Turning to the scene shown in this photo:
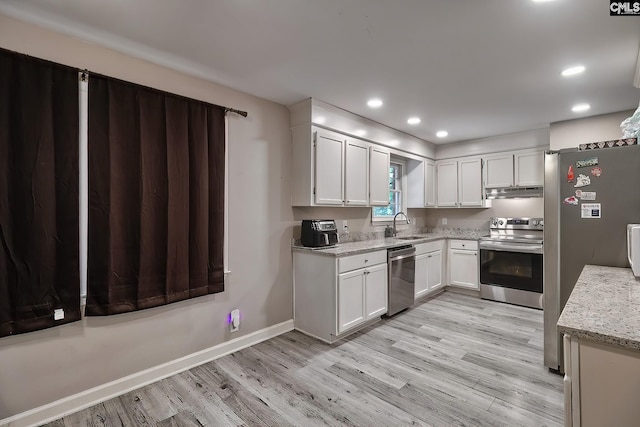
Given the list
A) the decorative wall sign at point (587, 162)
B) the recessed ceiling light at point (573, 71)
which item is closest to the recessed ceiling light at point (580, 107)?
the recessed ceiling light at point (573, 71)

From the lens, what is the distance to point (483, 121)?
12.9ft

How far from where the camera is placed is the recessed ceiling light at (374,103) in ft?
10.4

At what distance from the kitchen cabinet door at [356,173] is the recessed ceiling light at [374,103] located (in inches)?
18.7

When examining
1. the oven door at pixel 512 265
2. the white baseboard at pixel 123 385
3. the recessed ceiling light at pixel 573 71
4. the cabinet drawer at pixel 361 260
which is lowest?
the white baseboard at pixel 123 385

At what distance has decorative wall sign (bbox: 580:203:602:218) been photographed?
2207 millimetres

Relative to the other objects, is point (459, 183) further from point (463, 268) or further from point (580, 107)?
point (580, 107)

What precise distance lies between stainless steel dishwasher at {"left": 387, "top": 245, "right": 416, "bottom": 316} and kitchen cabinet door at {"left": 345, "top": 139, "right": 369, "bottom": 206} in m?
0.75

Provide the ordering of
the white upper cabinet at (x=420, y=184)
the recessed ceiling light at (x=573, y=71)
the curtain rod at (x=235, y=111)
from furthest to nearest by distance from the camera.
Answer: the white upper cabinet at (x=420, y=184), the curtain rod at (x=235, y=111), the recessed ceiling light at (x=573, y=71)

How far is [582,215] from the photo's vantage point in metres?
2.27

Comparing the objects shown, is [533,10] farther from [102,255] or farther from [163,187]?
[102,255]

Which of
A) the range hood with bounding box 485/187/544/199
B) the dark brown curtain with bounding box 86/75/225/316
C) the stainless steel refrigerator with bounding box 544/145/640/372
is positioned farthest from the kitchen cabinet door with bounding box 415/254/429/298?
the dark brown curtain with bounding box 86/75/225/316

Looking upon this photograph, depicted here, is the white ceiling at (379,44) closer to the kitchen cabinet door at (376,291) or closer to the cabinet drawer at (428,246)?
the kitchen cabinet door at (376,291)

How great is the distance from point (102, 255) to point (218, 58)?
170 cm

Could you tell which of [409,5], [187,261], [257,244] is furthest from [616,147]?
[187,261]
